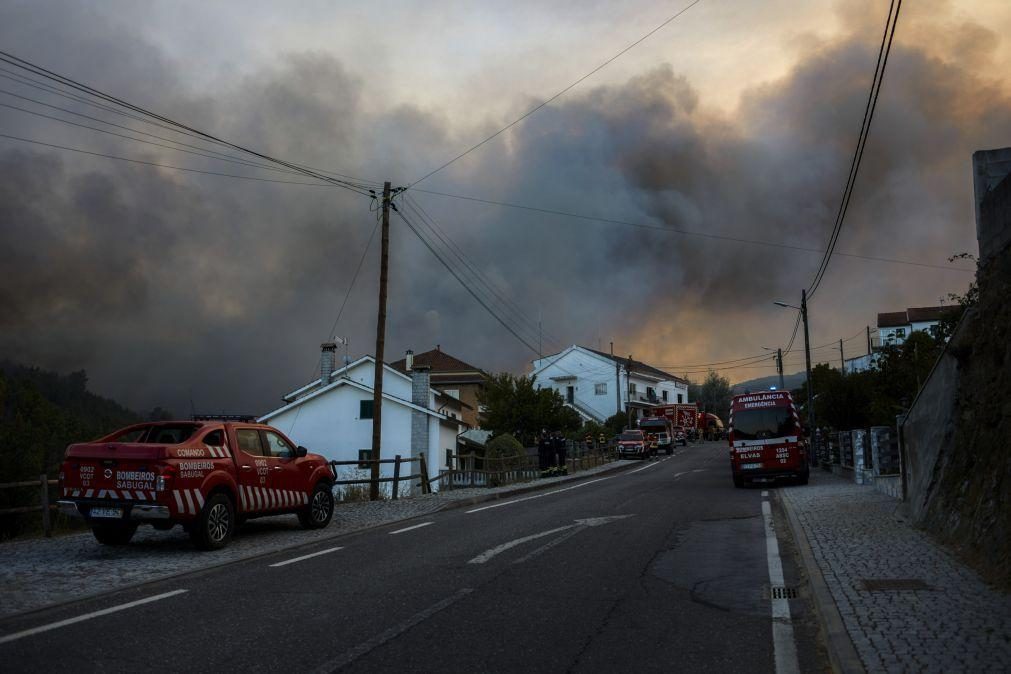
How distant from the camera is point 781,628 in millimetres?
6457

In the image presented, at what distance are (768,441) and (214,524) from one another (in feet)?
53.4

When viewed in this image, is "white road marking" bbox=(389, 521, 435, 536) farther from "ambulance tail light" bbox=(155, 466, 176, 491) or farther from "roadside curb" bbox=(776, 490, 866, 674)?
"roadside curb" bbox=(776, 490, 866, 674)

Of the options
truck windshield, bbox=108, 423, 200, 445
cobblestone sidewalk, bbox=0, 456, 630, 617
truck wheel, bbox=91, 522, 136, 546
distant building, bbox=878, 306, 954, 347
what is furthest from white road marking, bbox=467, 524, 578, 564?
distant building, bbox=878, 306, 954, 347

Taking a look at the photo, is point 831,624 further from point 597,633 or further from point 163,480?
point 163,480

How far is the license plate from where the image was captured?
10836 millimetres

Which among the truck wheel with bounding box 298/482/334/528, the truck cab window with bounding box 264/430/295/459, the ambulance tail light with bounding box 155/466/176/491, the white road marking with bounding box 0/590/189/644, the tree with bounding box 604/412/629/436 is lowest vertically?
the white road marking with bounding box 0/590/189/644

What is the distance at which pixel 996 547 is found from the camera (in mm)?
7934

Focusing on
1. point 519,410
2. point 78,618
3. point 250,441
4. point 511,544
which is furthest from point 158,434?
point 519,410

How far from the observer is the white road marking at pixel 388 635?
5391 mm

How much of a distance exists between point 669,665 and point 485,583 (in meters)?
3.25

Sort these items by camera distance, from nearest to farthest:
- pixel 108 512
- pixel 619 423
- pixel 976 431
→ pixel 976 431
pixel 108 512
pixel 619 423

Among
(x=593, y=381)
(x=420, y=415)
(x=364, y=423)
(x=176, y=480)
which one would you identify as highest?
(x=593, y=381)

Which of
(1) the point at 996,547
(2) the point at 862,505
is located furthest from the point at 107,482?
(2) the point at 862,505

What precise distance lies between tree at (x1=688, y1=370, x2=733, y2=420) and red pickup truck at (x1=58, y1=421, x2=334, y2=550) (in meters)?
111
